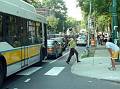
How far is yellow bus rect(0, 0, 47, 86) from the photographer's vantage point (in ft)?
43.9

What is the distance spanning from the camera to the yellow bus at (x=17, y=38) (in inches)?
527

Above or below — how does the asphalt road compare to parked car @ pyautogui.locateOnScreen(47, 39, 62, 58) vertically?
below

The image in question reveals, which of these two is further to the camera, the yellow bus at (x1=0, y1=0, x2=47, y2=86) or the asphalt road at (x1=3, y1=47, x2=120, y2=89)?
the yellow bus at (x1=0, y1=0, x2=47, y2=86)

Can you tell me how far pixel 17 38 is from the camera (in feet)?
51.0

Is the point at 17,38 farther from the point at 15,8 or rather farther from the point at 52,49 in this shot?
the point at 52,49

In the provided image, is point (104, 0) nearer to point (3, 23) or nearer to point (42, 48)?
point (42, 48)

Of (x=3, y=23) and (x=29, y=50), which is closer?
(x=3, y=23)

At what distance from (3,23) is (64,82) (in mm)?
3209

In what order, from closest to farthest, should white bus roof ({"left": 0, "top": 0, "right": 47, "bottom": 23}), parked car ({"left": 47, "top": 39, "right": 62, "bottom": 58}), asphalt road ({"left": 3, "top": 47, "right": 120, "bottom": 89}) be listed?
asphalt road ({"left": 3, "top": 47, "right": 120, "bottom": 89}) < white bus roof ({"left": 0, "top": 0, "right": 47, "bottom": 23}) < parked car ({"left": 47, "top": 39, "right": 62, "bottom": 58})

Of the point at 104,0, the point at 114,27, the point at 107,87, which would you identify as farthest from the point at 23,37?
the point at 104,0

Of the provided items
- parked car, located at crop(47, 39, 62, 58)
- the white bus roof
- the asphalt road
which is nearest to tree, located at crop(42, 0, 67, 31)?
parked car, located at crop(47, 39, 62, 58)

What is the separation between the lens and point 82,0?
51094 mm

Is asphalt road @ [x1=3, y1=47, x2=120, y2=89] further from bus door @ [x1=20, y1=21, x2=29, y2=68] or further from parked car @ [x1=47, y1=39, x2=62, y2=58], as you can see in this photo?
parked car @ [x1=47, y1=39, x2=62, y2=58]

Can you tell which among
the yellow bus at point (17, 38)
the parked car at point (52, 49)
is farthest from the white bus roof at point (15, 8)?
the parked car at point (52, 49)
